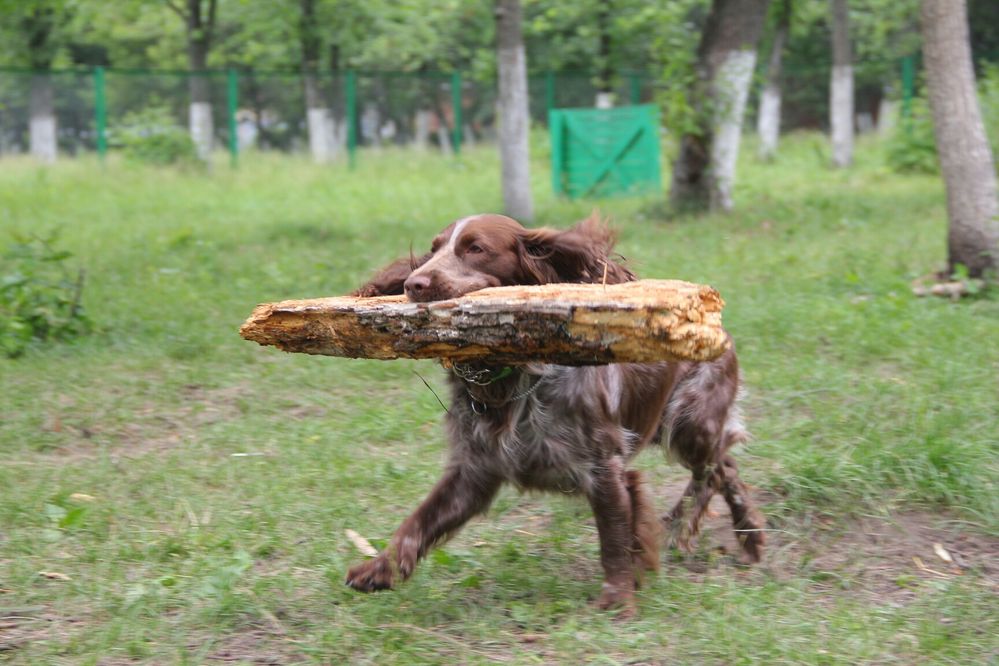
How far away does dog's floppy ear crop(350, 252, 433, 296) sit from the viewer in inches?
161

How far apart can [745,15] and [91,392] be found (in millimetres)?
9345

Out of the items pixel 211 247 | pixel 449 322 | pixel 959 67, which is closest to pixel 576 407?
pixel 449 322

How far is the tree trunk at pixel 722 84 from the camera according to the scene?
13.1 metres

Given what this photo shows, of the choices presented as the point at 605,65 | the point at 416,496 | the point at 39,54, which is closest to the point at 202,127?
the point at 39,54

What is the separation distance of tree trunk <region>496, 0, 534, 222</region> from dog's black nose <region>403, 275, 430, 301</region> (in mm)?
9476

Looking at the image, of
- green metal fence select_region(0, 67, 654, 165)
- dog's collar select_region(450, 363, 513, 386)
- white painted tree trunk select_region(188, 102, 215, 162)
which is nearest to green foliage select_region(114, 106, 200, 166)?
green metal fence select_region(0, 67, 654, 165)

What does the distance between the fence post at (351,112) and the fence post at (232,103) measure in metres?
2.37

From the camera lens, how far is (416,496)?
16.4 ft

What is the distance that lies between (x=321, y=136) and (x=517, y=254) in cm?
2139

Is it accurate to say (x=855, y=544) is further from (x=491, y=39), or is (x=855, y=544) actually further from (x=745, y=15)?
(x=491, y=39)

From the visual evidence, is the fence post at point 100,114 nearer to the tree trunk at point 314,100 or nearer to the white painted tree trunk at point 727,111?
the tree trunk at point 314,100

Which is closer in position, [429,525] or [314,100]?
[429,525]

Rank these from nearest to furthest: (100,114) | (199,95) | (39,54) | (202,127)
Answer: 1. (100,114)
2. (202,127)
3. (199,95)
4. (39,54)

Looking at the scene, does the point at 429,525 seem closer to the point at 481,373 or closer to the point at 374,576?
the point at 374,576
